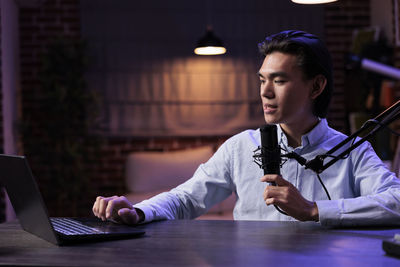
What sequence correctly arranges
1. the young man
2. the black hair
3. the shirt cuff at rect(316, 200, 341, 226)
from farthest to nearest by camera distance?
the black hair
the young man
the shirt cuff at rect(316, 200, 341, 226)

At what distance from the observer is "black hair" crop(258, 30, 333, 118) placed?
5.82 feet

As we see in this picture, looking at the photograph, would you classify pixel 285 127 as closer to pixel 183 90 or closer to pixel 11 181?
pixel 11 181

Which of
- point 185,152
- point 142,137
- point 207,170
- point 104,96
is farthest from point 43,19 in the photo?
point 207,170

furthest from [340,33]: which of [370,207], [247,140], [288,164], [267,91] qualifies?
[370,207]

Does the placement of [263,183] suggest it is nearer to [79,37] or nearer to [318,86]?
[318,86]

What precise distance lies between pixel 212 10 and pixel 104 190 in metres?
2.13

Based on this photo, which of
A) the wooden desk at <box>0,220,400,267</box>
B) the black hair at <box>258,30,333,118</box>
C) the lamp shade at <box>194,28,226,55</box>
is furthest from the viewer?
the lamp shade at <box>194,28,226,55</box>

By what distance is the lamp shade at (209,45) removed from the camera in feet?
15.3

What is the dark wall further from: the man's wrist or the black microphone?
the black microphone

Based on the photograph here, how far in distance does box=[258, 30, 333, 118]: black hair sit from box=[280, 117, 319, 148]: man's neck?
0.04 m

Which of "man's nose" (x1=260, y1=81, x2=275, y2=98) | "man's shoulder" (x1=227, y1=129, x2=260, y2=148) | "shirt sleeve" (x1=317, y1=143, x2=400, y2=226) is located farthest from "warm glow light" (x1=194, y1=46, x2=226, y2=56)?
"shirt sleeve" (x1=317, y1=143, x2=400, y2=226)

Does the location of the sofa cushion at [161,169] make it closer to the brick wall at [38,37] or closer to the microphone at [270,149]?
the brick wall at [38,37]

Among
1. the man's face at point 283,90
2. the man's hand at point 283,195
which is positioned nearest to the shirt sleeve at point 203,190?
the man's face at point 283,90

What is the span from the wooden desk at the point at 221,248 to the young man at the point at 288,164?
0.21 m
